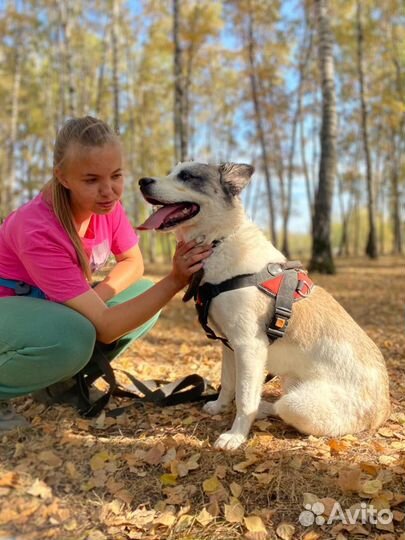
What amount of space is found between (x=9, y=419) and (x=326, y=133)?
33.1 ft

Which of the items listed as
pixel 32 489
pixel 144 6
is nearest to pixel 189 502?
pixel 32 489

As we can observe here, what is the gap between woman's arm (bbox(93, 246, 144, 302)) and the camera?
10.4 feet

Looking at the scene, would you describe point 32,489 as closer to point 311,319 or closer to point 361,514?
point 361,514

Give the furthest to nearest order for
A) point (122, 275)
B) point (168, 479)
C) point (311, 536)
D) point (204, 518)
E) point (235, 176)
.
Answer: point (122, 275)
point (235, 176)
point (168, 479)
point (204, 518)
point (311, 536)

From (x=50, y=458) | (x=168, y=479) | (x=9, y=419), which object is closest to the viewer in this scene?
(x=168, y=479)

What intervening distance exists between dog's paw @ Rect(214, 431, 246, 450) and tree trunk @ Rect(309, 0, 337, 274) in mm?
9017

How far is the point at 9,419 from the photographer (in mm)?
2805

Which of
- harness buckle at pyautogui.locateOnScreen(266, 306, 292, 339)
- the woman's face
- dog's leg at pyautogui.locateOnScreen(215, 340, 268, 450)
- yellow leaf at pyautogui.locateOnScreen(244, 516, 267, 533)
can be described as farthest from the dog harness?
yellow leaf at pyautogui.locateOnScreen(244, 516, 267, 533)

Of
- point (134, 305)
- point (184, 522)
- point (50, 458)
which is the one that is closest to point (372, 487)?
point (184, 522)

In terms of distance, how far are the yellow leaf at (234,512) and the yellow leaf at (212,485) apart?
0.12 meters

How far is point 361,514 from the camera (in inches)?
82.7

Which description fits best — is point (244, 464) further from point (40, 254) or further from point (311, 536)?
point (40, 254)

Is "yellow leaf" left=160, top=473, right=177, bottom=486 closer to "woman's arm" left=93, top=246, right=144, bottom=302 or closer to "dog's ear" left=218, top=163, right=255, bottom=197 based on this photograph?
"woman's arm" left=93, top=246, right=144, bottom=302

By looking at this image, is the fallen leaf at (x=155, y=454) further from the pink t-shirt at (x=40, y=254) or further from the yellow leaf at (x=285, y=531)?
the pink t-shirt at (x=40, y=254)
